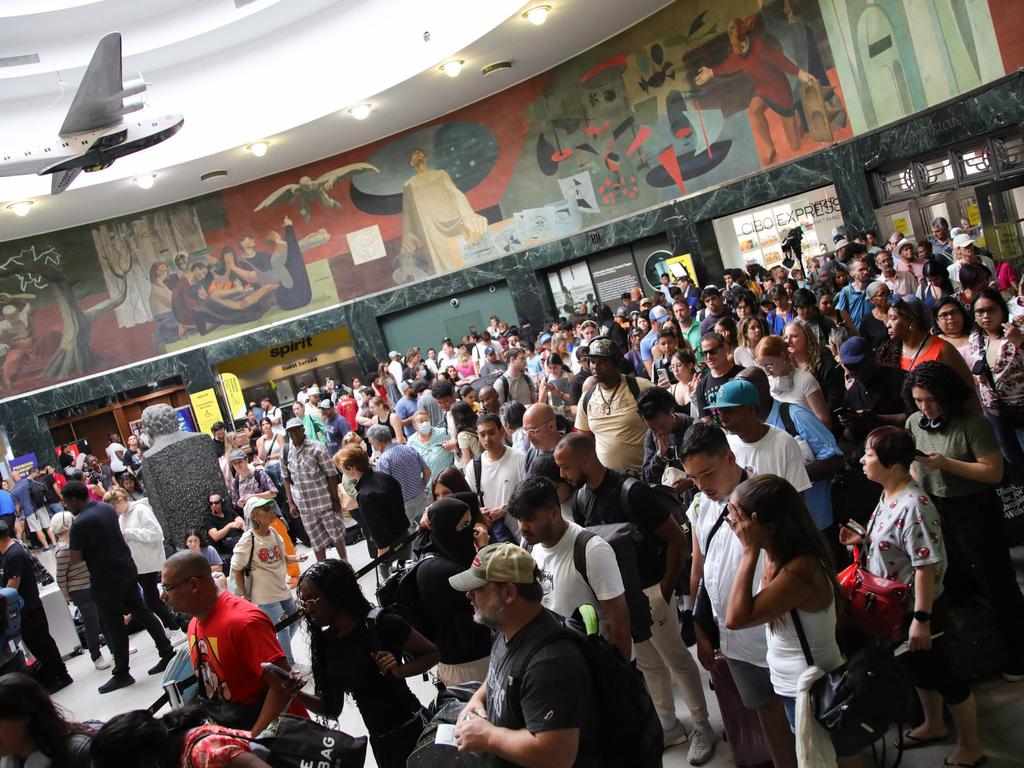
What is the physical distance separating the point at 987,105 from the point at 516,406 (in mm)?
9801

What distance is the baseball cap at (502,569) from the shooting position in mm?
2615

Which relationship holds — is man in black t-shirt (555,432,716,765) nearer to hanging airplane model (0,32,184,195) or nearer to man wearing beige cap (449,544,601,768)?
man wearing beige cap (449,544,601,768)

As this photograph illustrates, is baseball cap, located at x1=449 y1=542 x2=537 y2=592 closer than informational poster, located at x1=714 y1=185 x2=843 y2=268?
Yes

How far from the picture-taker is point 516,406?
6.75 m

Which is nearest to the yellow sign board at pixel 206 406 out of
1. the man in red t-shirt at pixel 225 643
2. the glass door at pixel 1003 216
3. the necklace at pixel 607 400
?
the glass door at pixel 1003 216

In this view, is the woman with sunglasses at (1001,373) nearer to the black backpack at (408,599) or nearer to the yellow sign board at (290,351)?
the black backpack at (408,599)

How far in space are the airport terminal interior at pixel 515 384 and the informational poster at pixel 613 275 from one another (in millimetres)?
84

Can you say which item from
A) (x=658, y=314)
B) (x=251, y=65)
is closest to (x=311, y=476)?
(x=658, y=314)

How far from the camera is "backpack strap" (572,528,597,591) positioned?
3432 mm

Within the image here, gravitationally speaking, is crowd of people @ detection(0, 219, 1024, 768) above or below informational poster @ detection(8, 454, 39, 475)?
below

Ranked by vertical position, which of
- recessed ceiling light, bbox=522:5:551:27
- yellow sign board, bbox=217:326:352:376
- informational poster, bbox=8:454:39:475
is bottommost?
informational poster, bbox=8:454:39:475

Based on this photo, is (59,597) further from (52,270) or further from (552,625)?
(52,270)

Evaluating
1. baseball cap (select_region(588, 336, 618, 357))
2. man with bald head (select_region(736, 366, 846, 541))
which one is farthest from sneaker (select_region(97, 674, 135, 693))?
man with bald head (select_region(736, 366, 846, 541))

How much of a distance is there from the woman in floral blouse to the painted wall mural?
11766 millimetres
